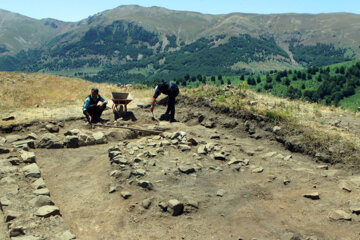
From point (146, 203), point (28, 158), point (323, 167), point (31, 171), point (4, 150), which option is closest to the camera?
point (146, 203)

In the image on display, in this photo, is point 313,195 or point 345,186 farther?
point 345,186

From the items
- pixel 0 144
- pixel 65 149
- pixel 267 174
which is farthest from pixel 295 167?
pixel 0 144

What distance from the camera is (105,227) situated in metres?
5.92

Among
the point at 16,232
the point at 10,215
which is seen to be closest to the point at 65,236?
the point at 16,232

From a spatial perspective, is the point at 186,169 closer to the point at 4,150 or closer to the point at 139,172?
the point at 139,172

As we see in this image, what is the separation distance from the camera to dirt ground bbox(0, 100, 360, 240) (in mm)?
5691

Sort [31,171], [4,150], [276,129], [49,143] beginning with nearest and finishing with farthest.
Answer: [31,171] → [4,150] → [49,143] → [276,129]

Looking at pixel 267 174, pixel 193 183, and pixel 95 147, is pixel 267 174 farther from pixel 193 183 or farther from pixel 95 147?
pixel 95 147

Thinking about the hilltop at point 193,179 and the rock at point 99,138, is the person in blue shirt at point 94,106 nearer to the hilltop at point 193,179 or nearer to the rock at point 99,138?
the hilltop at point 193,179

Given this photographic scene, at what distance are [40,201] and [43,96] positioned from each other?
613 inches

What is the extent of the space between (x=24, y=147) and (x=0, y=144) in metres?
1.17

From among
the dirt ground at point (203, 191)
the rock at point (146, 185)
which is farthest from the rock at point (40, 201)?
→ the rock at point (146, 185)

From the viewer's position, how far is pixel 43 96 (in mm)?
20234

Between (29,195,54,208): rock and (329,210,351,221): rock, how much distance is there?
240 inches
